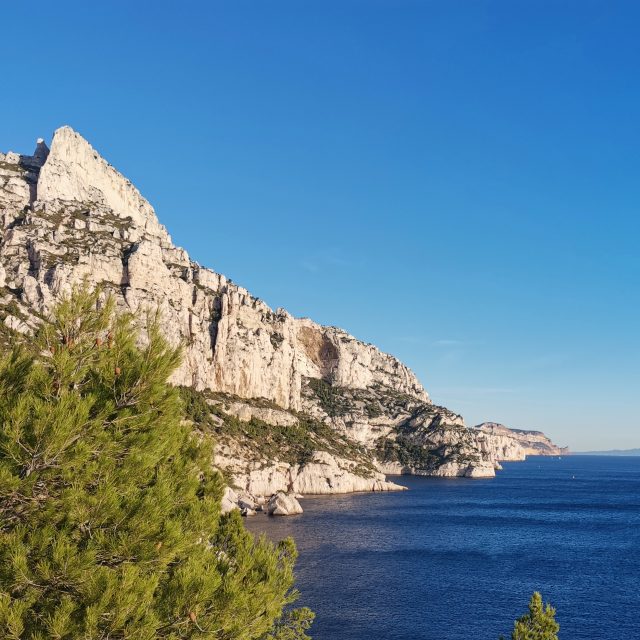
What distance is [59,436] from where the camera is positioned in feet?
35.0

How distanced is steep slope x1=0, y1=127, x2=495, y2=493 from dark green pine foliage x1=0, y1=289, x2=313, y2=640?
85.7 metres

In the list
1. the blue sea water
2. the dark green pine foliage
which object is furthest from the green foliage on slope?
the dark green pine foliage

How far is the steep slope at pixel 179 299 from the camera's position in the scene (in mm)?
111750

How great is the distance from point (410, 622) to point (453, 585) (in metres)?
12.8

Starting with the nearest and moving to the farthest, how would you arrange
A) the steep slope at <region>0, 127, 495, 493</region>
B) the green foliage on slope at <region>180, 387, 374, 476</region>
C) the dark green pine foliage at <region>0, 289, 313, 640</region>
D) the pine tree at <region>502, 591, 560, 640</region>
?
the dark green pine foliage at <region>0, 289, 313, 640</region>
the pine tree at <region>502, 591, 560, 640</region>
the steep slope at <region>0, 127, 495, 493</region>
the green foliage on slope at <region>180, 387, 374, 476</region>

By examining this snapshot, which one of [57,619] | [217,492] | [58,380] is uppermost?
[58,380]

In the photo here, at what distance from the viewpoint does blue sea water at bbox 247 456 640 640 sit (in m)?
43.6

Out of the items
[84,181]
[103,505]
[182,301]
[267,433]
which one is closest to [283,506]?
[267,433]

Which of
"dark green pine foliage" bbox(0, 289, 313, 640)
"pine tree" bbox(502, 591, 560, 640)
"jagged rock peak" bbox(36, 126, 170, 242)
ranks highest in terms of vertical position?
"jagged rock peak" bbox(36, 126, 170, 242)

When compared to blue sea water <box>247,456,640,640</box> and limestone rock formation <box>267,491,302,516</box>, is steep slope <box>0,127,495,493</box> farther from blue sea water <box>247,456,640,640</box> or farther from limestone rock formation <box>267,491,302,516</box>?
blue sea water <box>247,456,640,640</box>

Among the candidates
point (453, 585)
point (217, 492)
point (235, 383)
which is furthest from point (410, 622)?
point (235, 383)

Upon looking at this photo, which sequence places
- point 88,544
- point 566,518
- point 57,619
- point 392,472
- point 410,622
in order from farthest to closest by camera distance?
1. point 392,472
2. point 566,518
3. point 410,622
4. point 88,544
5. point 57,619

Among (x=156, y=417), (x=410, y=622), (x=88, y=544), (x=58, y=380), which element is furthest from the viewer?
(x=410, y=622)

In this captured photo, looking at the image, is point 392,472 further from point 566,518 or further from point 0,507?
point 0,507
